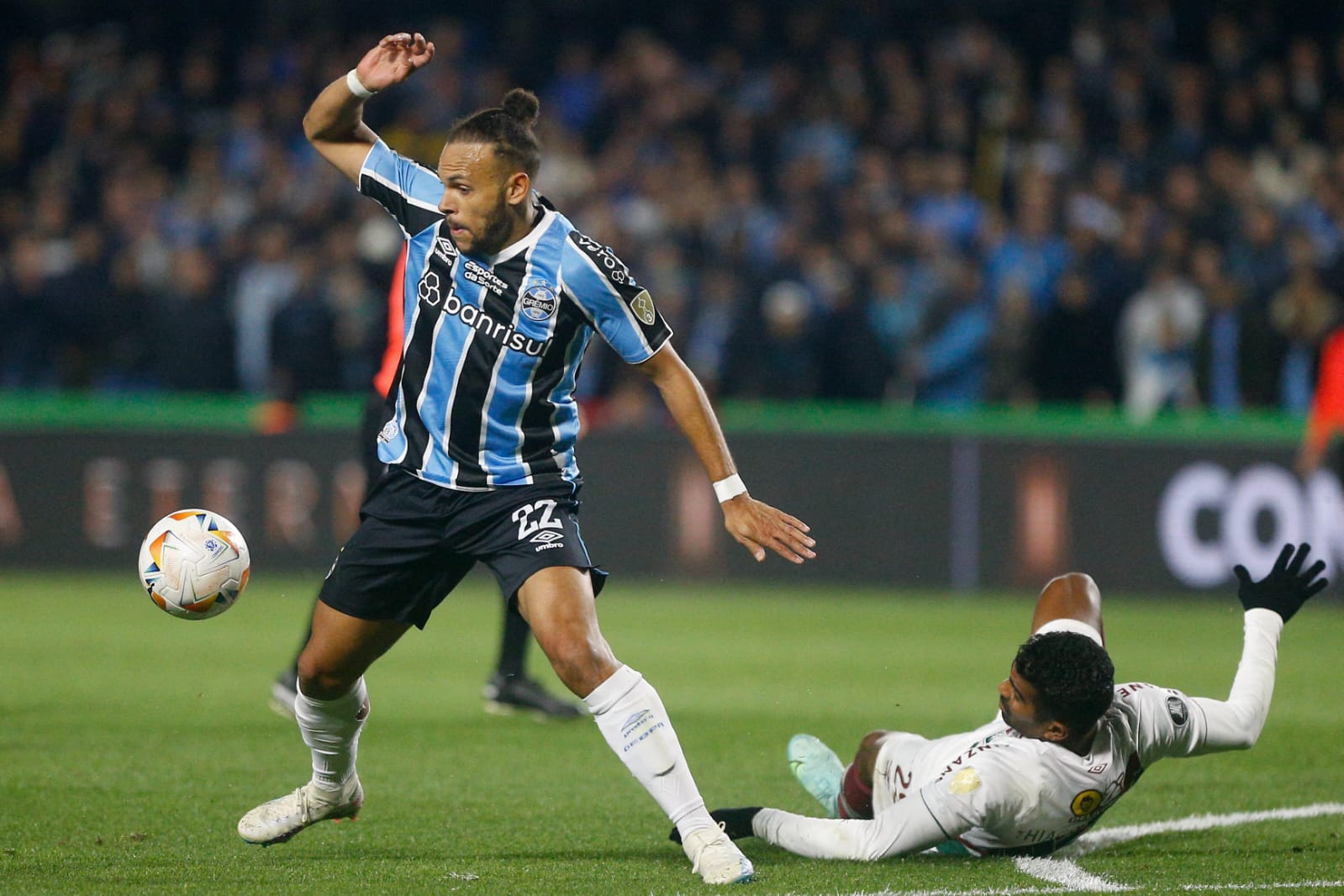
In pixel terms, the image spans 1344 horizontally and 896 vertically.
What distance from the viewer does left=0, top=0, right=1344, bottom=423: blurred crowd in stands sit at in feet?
46.8

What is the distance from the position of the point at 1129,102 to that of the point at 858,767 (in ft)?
41.8

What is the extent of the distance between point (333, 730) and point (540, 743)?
216 centimetres

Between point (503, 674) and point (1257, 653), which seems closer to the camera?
point (1257, 653)

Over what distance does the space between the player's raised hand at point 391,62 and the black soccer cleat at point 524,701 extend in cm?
337

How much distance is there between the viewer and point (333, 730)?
17.5ft

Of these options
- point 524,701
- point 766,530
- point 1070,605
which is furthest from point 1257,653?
point 524,701

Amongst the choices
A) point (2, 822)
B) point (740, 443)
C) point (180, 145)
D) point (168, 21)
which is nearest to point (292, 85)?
point (180, 145)

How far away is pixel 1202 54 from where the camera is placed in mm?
17969

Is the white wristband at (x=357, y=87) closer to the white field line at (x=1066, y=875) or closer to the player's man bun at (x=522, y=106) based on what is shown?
the player's man bun at (x=522, y=106)

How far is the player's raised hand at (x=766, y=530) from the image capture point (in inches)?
194

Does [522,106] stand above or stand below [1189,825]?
above

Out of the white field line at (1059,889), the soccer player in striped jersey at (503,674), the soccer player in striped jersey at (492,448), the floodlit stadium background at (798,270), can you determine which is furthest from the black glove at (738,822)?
the floodlit stadium background at (798,270)

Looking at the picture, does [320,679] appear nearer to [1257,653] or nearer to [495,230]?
[495,230]

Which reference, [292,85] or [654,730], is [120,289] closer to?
[292,85]
